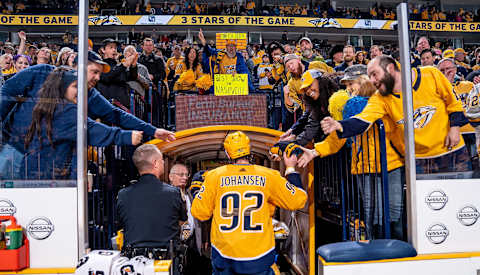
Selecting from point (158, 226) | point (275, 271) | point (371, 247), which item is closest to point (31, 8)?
point (158, 226)

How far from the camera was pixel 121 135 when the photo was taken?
8.91ft

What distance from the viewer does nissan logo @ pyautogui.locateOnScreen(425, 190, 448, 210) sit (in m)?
2.51

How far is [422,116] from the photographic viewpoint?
258 centimetres

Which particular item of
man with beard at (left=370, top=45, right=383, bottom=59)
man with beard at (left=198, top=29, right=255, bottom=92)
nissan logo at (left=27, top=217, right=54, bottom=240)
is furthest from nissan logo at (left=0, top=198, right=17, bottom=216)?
man with beard at (left=370, top=45, right=383, bottom=59)

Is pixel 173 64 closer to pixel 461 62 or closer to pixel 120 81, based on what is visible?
pixel 120 81

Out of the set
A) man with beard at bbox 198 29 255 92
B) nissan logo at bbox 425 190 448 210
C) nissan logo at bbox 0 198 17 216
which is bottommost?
nissan logo at bbox 425 190 448 210

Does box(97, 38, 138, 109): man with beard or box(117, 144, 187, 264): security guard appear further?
box(97, 38, 138, 109): man with beard

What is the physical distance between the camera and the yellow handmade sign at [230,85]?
11.7 ft

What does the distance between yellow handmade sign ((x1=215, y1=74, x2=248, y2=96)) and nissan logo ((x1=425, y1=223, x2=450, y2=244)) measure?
7.31 feet

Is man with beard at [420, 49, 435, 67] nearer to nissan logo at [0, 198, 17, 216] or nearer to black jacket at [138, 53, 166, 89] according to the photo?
nissan logo at [0, 198, 17, 216]

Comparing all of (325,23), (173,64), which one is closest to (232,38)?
(173,64)

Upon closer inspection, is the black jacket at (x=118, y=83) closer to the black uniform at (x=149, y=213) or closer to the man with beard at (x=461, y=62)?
the black uniform at (x=149, y=213)

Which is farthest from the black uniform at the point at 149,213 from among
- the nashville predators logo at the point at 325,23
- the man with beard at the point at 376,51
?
the nashville predators logo at the point at 325,23

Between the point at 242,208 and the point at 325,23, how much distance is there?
15859 millimetres
